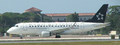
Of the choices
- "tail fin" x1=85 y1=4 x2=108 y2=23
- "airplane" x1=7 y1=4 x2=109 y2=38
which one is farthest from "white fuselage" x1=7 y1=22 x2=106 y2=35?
"tail fin" x1=85 y1=4 x2=108 y2=23

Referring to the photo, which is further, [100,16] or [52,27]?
[100,16]

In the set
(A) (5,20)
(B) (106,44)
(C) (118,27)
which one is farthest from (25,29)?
(A) (5,20)

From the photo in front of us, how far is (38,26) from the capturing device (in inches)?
2336

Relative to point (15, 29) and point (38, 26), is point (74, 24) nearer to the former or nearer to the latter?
point (38, 26)

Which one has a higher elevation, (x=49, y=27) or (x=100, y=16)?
(x=100, y=16)

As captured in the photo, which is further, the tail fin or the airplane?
the tail fin

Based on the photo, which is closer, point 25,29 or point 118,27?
point 25,29

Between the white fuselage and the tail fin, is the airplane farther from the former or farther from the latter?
the tail fin

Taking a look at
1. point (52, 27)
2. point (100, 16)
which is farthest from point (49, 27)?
point (100, 16)

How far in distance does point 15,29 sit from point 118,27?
4088 centimetres

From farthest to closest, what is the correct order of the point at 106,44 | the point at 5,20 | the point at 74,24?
1. the point at 5,20
2. the point at 74,24
3. the point at 106,44

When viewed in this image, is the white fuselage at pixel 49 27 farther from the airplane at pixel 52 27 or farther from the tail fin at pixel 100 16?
the tail fin at pixel 100 16

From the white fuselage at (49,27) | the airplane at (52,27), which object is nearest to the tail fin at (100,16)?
the airplane at (52,27)

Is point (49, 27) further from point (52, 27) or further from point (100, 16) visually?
point (100, 16)
